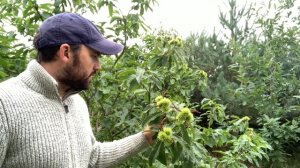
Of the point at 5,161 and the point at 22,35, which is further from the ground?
the point at 22,35

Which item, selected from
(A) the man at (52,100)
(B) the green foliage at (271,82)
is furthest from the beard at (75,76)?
(B) the green foliage at (271,82)

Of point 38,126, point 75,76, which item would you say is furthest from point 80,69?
point 38,126

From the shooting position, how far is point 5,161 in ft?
4.41

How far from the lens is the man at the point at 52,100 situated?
1.34 m

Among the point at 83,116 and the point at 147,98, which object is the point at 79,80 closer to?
the point at 83,116

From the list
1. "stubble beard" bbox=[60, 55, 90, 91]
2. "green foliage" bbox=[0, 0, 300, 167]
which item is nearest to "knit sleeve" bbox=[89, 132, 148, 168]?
"green foliage" bbox=[0, 0, 300, 167]

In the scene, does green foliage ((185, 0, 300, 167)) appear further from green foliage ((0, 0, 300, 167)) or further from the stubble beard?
the stubble beard

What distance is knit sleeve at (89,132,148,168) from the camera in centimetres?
186

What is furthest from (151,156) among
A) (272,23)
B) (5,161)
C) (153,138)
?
(272,23)

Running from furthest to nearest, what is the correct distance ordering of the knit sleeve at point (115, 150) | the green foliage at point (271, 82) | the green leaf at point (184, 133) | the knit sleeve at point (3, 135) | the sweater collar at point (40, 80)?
the green foliage at point (271, 82), the knit sleeve at point (115, 150), the green leaf at point (184, 133), the sweater collar at point (40, 80), the knit sleeve at point (3, 135)

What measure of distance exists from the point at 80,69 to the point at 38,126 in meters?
0.26

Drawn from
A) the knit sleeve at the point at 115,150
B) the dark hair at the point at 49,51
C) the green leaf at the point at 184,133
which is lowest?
the knit sleeve at the point at 115,150

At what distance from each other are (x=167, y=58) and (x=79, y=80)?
2.50 feet

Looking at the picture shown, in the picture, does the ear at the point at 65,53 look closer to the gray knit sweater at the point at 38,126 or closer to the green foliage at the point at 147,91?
the gray knit sweater at the point at 38,126
